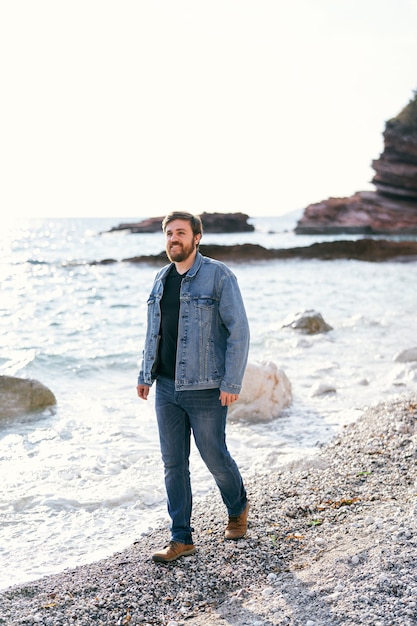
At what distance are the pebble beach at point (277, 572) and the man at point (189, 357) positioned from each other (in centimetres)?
25

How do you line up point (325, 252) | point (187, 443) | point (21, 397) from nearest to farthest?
point (187, 443)
point (21, 397)
point (325, 252)

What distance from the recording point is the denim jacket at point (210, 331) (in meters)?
3.55

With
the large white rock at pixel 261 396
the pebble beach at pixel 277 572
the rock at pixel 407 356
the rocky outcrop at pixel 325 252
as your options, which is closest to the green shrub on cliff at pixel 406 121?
the rocky outcrop at pixel 325 252

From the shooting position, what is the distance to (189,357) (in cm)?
359

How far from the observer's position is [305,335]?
43.6ft

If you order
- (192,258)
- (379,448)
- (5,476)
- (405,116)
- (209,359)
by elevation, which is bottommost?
(5,476)

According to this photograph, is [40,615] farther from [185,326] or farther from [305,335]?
[305,335]

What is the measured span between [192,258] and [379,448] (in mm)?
2740

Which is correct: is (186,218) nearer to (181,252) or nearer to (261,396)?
A: (181,252)

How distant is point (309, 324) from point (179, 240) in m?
10.5

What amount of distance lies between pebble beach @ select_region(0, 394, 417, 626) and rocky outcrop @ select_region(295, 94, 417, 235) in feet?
184

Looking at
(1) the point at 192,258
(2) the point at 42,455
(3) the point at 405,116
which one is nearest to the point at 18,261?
(2) the point at 42,455

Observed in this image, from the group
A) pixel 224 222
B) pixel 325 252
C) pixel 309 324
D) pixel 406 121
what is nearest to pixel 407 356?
pixel 309 324

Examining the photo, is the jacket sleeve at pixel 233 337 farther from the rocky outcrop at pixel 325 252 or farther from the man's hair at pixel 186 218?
the rocky outcrop at pixel 325 252
